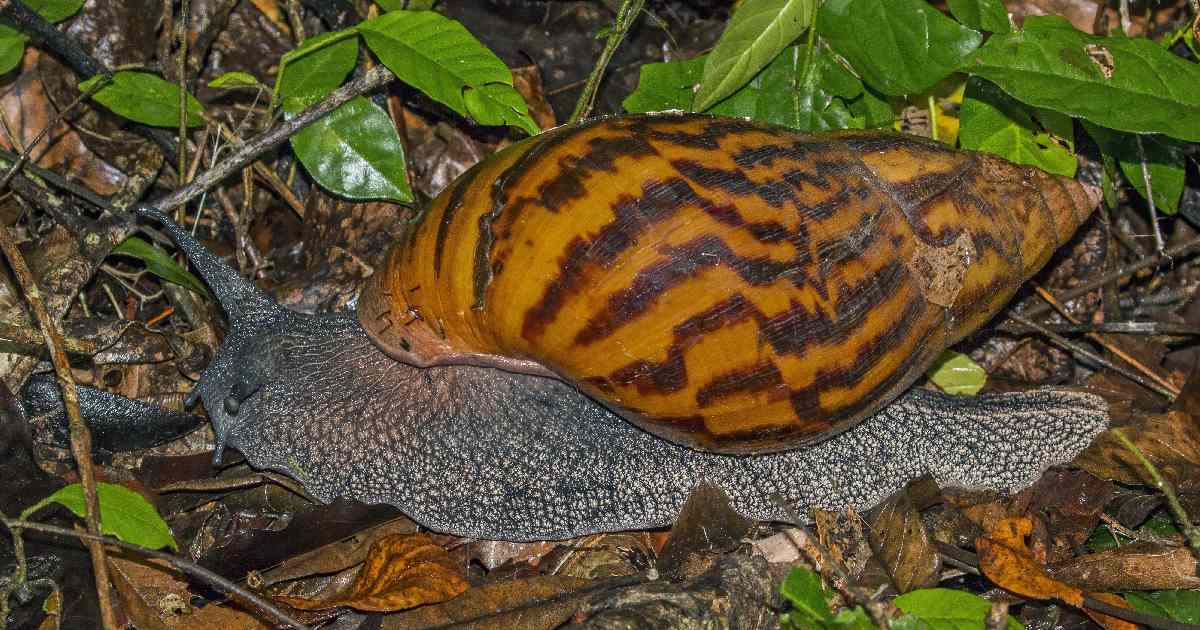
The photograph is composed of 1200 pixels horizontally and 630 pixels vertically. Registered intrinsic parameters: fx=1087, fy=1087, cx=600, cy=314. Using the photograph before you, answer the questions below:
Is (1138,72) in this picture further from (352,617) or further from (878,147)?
(352,617)

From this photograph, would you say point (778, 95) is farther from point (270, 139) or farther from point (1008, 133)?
point (270, 139)

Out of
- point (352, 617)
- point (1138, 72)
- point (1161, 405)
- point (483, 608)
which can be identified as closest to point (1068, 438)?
point (1161, 405)

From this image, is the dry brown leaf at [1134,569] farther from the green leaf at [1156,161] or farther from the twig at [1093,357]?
the green leaf at [1156,161]

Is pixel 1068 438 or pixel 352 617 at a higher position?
pixel 352 617

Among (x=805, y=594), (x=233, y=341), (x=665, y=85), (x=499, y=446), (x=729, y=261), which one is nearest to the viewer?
(x=805, y=594)

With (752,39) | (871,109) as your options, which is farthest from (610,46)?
(871,109)

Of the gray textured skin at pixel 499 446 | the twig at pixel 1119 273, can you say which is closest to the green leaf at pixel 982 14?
the twig at pixel 1119 273
